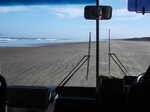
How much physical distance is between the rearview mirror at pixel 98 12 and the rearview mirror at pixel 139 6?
315 mm

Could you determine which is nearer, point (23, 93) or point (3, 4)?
point (23, 93)

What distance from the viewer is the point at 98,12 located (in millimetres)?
4680

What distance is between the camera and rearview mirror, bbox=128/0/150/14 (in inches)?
186

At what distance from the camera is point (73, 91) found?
5105 mm

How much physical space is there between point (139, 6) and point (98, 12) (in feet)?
1.70

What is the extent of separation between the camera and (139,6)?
475 centimetres

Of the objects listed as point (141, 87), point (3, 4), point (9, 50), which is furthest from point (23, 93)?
point (9, 50)

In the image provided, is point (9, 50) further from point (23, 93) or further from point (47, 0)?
point (23, 93)

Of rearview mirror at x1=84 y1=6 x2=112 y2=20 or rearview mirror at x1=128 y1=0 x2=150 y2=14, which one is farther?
rearview mirror at x1=128 y1=0 x2=150 y2=14

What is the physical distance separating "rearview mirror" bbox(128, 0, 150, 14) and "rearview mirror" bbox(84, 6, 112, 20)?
12.4 inches

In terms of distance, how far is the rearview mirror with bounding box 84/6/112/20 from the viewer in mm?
4578

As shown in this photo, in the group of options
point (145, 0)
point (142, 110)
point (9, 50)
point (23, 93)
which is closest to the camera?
point (142, 110)

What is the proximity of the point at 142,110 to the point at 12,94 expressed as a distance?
1.66 meters

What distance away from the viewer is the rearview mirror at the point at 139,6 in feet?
15.5
